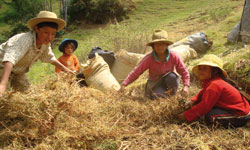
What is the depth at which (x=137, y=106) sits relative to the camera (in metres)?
2.53

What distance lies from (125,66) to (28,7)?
19.4m

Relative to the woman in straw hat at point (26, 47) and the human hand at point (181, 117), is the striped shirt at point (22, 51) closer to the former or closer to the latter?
the woman in straw hat at point (26, 47)

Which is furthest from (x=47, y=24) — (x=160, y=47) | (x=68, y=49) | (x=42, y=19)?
(x=68, y=49)

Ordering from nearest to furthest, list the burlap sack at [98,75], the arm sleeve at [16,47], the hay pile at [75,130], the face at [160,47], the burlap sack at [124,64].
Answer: the hay pile at [75,130] → the arm sleeve at [16,47] → the face at [160,47] → the burlap sack at [98,75] → the burlap sack at [124,64]

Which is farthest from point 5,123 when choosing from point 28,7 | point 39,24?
point 28,7

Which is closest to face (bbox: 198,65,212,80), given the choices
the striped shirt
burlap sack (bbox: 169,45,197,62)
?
the striped shirt

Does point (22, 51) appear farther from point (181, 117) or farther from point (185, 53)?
point (185, 53)

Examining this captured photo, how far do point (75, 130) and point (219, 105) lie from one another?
1.36 m

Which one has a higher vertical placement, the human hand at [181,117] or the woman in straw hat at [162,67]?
the woman in straw hat at [162,67]

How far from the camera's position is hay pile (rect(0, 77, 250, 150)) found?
1.78 metres

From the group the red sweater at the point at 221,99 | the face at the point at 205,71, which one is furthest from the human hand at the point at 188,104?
the face at the point at 205,71

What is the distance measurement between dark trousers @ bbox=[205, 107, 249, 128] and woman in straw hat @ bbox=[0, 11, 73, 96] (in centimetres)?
181

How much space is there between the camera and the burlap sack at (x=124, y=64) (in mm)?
4129

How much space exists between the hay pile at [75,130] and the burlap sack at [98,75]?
1347 mm
